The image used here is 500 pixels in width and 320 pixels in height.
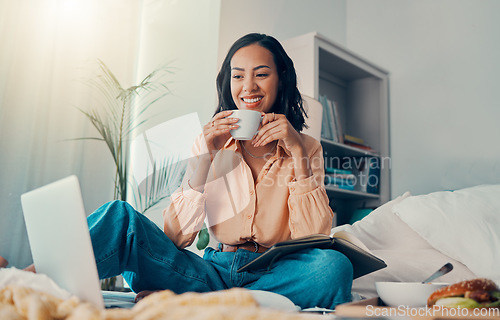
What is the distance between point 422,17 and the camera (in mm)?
2820

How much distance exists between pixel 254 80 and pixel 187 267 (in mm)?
629

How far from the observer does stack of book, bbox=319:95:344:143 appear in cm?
260

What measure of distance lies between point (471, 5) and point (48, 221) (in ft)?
8.79

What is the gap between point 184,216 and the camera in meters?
1.28

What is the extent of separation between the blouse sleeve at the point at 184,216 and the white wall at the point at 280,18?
3.99 feet

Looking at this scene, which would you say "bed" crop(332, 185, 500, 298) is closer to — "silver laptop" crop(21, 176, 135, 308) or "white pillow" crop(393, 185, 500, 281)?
"white pillow" crop(393, 185, 500, 281)

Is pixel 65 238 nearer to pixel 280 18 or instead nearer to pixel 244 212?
pixel 244 212

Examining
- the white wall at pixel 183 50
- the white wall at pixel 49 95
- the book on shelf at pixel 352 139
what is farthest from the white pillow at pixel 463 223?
the white wall at pixel 49 95

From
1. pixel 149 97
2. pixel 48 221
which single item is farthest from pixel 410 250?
pixel 149 97

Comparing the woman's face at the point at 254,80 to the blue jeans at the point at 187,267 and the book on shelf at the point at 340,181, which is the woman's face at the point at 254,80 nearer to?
the blue jeans at the point at 187,267

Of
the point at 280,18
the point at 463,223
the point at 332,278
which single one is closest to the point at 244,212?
the point at 332,278

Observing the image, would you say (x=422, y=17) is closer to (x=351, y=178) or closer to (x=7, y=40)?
(x=351, y=178)

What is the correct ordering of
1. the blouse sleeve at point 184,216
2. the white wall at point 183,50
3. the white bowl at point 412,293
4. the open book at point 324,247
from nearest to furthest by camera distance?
the white bowl at point 412,293 < the open book at point 324,247 < the blouse sleeve at point 184,216 < the white wall at point 183,50

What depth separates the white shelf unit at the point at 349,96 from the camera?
2.50m
